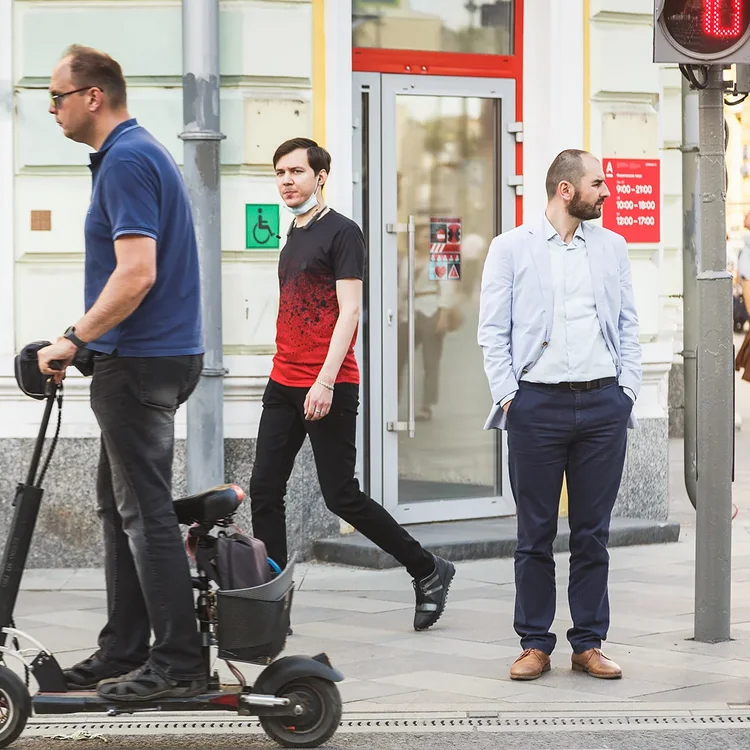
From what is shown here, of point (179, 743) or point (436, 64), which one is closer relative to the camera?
point (179, 743)

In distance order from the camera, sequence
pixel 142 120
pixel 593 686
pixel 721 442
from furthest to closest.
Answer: pixel 142 120 → pixel 721 442 → pixel 593 686

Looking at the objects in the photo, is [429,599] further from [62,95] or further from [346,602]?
[62,95]

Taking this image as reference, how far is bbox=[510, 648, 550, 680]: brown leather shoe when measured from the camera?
580 cm

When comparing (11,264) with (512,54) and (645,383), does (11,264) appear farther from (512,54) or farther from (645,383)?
(645,383)

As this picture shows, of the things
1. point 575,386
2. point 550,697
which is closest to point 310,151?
point 575,386

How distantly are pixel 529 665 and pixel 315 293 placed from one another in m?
1.72

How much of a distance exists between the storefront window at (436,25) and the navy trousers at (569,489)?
3427 mm

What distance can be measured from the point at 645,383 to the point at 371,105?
2219mm

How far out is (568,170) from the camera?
585 centimetres

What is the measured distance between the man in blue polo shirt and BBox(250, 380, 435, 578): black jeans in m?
1.58

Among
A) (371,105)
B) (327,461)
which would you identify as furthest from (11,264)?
(327,461)

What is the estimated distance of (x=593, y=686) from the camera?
5758mm

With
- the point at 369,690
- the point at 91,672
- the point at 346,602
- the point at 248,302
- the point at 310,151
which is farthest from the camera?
A: the point at 248,302

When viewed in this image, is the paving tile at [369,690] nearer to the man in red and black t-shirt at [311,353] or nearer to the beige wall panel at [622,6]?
the man in red and black t-shirt at [311,353]
